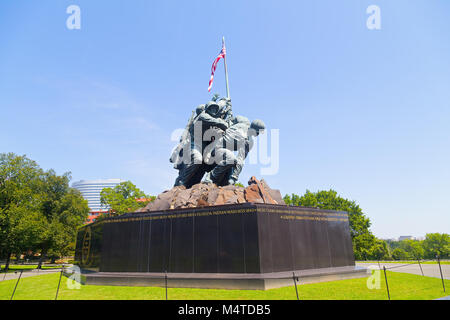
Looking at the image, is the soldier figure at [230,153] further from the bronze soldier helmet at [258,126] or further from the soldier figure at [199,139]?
the soldier figure at [199,139]

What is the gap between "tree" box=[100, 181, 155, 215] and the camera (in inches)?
1745

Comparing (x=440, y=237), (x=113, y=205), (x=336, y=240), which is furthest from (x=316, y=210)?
(x=440, y=237)

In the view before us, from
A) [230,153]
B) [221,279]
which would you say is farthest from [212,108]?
[221,279]

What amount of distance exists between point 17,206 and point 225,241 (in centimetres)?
2962

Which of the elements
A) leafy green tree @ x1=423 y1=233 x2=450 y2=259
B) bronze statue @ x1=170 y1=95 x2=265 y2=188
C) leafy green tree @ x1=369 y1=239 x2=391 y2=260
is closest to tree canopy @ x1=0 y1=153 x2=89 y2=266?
bronze statue @ x1=170 y1=95 x2=265 y2=188

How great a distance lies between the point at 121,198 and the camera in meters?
46.2

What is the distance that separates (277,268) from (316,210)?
3.95 m

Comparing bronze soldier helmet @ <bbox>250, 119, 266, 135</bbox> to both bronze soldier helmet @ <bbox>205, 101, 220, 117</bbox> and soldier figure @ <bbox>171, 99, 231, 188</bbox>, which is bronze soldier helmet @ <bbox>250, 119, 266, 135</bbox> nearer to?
soldier figure @ <bbox>171, 99, 231, 188</bbox>

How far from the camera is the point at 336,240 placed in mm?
13562

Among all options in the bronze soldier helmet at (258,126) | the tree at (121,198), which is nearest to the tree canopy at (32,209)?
the tree at (121,198)

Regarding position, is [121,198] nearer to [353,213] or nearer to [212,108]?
[212,108]

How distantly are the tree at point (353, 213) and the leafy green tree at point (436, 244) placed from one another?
5764cm
